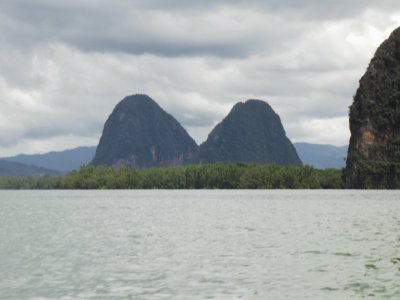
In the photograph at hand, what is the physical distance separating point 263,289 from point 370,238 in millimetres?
24686

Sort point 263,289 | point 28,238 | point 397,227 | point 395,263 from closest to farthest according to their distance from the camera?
point 263,289 → point 395,263 → point 28,238 → point 397,227

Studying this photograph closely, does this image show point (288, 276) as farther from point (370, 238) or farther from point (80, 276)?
point (370, 238)

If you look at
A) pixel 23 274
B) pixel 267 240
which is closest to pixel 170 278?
pixel 23 274

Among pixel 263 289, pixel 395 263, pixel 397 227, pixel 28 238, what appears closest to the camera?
pixel 263 289

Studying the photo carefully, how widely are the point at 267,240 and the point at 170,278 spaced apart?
20.0m

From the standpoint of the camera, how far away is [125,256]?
40.9 meters

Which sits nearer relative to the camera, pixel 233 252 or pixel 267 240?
pixel 233 252

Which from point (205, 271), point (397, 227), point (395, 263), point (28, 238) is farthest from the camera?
point (397, 227)

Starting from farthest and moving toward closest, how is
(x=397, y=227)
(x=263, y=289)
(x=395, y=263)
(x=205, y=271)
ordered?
1. (x=397, y=227)
2. (x=395, y=263)
3. (x=205, y=271)
4. (x=263, y=289)

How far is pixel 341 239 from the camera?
50.8 meters

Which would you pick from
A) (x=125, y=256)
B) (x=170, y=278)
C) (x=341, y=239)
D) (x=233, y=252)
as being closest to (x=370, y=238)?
(x=341, y=239)

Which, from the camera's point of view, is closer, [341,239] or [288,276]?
[288,276]

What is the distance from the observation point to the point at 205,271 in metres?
33.7

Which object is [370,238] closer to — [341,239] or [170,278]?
[341,239]
